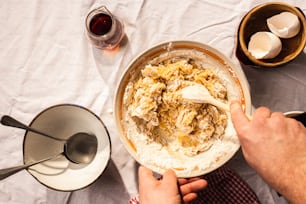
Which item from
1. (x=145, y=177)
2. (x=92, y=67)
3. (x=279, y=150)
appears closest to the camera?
(x=279, y=150)

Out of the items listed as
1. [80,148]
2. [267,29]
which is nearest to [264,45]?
[267,29]

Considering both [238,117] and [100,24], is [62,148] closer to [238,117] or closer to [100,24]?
[100,24]

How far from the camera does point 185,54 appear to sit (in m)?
0.87

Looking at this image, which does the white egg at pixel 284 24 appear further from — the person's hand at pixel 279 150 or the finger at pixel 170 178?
the finger at pixel 170 178

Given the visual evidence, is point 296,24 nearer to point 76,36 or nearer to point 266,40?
point 266,40

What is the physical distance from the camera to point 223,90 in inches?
34.2

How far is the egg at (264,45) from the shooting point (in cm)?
85

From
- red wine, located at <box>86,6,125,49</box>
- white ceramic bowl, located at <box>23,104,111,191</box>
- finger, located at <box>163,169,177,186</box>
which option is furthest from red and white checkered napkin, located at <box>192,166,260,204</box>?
red wine, located at <box>86,6,125,49</box>

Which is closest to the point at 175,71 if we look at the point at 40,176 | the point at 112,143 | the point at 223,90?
the point at 223,90

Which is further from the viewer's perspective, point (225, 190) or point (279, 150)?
point (225, 190)

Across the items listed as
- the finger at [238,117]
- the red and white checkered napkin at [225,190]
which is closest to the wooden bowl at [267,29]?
the finger at [238,117]

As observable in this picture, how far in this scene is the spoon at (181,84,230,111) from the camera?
83 cm

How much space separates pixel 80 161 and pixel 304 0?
565mm

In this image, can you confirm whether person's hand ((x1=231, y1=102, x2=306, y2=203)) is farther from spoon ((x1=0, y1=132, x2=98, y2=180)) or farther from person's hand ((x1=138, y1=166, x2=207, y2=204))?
spoon ((x1=0, y1=132, x2=98, y2=180))
